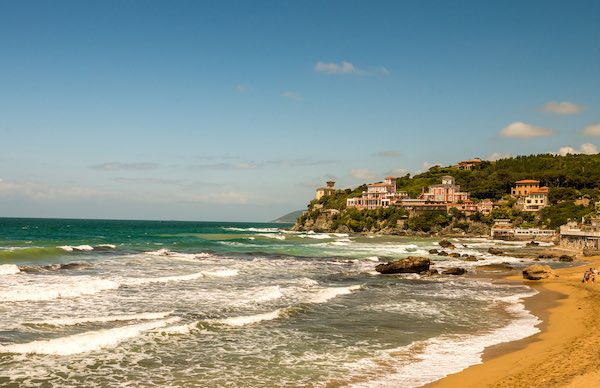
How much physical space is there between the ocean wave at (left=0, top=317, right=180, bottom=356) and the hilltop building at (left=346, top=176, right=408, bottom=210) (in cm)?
13208

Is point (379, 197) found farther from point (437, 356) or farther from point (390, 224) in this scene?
point (437, 356)

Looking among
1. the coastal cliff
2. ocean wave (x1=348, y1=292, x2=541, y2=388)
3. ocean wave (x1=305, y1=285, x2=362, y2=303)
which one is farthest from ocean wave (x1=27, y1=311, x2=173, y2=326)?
the coastal cliff

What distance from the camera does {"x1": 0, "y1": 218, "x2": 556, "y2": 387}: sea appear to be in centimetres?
1441

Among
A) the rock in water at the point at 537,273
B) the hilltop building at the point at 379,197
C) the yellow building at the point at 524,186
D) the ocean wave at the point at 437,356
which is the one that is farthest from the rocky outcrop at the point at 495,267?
the yellow building at the point at 524,186

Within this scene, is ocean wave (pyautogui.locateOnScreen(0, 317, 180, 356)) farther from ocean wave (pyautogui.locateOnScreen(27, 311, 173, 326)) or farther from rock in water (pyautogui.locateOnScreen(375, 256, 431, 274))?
rock in water (pyautogui.locateOnScreen(375, 256, 431, 274))

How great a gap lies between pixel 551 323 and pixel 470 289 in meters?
12.0

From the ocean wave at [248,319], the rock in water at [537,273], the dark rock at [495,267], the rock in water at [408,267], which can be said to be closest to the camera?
the ocean wave at [248,319]

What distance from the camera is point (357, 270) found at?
45.5 metres

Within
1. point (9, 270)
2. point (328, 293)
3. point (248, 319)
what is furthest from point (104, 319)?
point (9, 270)

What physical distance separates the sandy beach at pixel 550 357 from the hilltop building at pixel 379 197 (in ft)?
404

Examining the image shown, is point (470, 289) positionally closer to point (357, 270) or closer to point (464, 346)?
point (357, 270)

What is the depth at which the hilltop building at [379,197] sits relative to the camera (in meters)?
151

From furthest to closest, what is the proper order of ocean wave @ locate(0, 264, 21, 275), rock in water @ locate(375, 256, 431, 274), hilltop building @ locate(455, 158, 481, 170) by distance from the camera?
hilltop building @ locate(455, 158, 481, 170), rock in water @ locate(375, 256, 431, 274), ocean wave @ locate(0, 264, 21, 275)

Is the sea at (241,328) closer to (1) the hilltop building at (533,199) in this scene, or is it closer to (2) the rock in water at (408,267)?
(2) the rock in water at (408,267)
